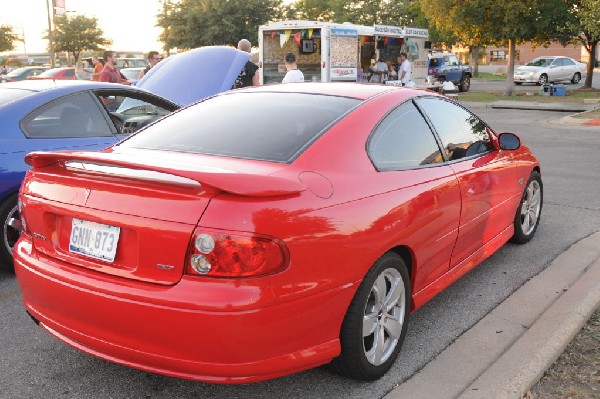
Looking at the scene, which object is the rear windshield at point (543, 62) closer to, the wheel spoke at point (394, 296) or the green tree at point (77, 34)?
the wheel spoke at point (394, 296)

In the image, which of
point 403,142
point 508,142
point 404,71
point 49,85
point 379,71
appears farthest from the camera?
point 379,71

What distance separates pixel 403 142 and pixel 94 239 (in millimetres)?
1839

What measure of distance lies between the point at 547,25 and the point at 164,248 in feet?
84.6

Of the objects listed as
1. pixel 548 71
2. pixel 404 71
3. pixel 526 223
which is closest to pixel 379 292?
pixel 526 223

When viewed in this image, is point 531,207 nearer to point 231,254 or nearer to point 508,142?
point 508,142

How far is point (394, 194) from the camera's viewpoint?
10.8 ft

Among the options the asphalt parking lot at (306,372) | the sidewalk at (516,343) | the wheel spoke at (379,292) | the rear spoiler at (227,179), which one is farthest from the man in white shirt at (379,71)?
the rear spoiler at (227,179)

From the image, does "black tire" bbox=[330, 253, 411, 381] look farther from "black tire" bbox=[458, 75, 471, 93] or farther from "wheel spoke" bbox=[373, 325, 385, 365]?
"black tire" bbox=[458, 75, 471, 93]

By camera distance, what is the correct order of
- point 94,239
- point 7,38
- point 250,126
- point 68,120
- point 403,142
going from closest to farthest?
point 94,239
point 250,126
point 403,142
point 68,120
point 7,38

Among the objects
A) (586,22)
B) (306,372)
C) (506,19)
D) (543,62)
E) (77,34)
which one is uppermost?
(77,34)

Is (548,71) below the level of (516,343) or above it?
above

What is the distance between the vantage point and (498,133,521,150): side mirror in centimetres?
489

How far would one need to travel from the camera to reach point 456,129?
14.6 feet

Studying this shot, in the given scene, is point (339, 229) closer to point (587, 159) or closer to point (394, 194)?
point (394, 194)
